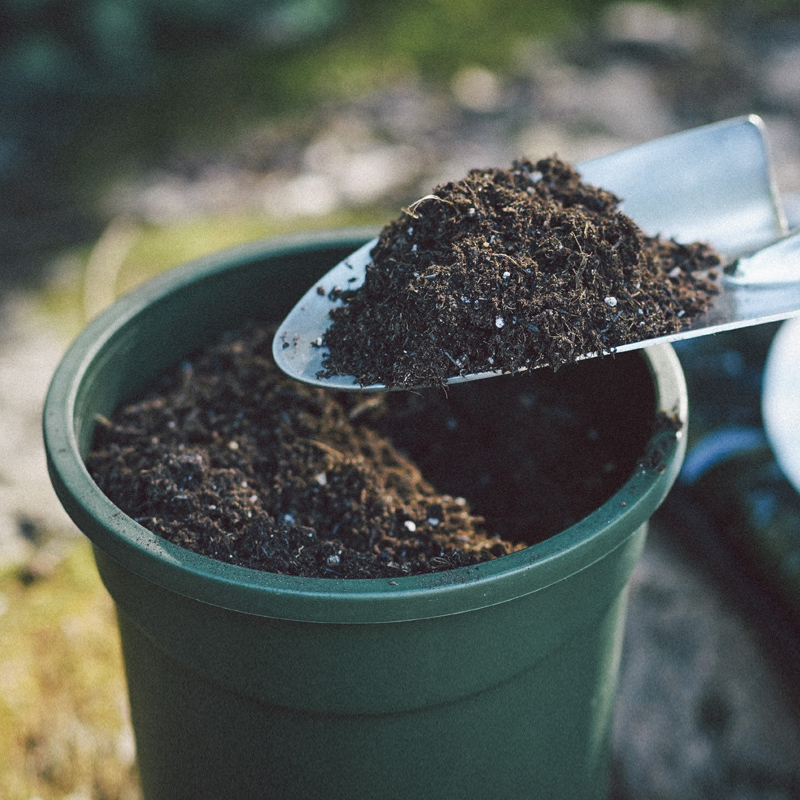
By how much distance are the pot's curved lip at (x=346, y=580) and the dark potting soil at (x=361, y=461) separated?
79 mm

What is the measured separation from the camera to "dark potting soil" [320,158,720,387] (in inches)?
39.9

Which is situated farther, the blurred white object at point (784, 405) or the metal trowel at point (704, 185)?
the blurred white object at point (784, 405)

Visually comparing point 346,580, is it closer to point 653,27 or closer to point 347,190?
point 347,190

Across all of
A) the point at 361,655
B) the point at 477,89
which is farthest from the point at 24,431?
the point at 477,89

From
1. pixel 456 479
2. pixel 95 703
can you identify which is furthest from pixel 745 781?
pixel 95 703

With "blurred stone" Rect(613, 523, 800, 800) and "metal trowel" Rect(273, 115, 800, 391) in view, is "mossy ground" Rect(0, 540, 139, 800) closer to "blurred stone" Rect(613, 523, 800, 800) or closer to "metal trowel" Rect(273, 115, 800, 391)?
"blurred stone" Rect(613, 523, 800, 800)

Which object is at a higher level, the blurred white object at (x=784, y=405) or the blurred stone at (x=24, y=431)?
the blurred white object at (x=784, y=405)

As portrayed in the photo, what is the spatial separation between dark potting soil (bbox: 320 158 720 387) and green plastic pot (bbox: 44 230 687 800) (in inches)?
6.1

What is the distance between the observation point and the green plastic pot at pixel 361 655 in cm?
88

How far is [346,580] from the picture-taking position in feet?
2.85

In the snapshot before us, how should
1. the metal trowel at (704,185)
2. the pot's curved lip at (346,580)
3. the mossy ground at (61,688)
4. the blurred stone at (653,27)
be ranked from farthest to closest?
1. the blurred stone at (653,27)
2. the mossy ground at (61,688)
3. the metal trowel at (704,185)
4. the pot's curved lip at (346,580)

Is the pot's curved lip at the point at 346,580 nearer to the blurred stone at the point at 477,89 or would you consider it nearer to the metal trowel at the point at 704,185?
the metal trowel at the point at 704,185

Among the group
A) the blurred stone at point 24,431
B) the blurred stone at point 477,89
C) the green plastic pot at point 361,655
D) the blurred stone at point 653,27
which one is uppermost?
the green plastic pot at point 361,655

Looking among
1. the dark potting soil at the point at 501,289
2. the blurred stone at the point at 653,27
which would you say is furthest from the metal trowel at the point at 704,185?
the blurred stone at the point at 653,27
